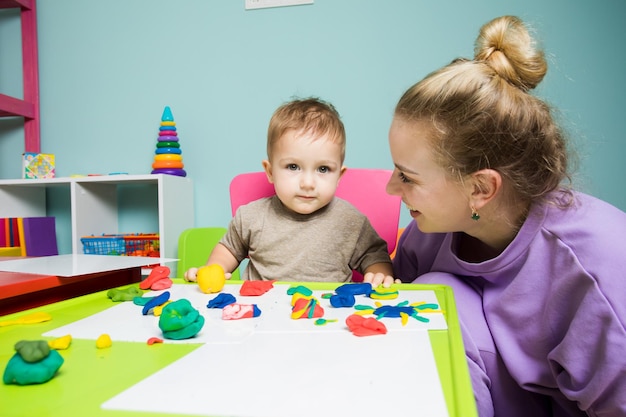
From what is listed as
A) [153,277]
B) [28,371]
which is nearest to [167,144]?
[153,277]

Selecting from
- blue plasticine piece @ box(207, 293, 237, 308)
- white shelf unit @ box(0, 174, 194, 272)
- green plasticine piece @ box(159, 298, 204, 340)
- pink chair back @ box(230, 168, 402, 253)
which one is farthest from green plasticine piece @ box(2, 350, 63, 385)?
white shelf unit @ box(0, 174, 194, 272)

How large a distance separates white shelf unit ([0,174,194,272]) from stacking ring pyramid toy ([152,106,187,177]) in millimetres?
51

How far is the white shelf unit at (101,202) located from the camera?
Result: 1823mm

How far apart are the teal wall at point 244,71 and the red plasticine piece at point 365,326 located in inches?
55.6

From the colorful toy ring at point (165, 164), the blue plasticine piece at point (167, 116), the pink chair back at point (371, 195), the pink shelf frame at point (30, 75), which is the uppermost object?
the pink shelf frame at point (30, 75)

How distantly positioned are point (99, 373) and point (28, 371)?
5 centimetres

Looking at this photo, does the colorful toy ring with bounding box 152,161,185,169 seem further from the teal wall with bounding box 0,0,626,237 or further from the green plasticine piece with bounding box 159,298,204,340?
the green plasticine piece with bounding box 159,298,204,340

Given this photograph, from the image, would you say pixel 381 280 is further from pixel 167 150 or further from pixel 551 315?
pixel 167 150

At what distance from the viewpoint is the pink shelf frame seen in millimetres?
2090

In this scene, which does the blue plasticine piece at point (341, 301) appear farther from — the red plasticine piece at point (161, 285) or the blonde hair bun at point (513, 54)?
the blonde hair bun at point (513, 54)

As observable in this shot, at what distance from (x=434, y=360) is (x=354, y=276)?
75 cm

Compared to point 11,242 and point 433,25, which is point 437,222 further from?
point 11,242

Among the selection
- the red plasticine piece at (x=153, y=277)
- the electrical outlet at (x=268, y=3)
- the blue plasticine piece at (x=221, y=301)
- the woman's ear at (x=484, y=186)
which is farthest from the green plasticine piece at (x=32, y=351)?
the electrical outlet at (x=268, y=3)

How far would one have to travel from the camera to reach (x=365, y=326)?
1.54 feet
